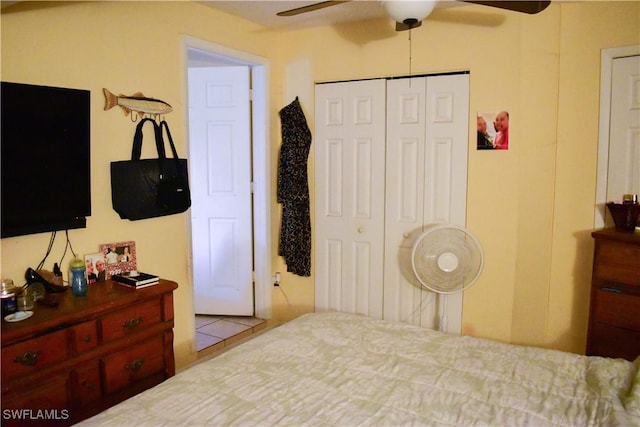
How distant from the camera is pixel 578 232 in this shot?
2811 millimetres

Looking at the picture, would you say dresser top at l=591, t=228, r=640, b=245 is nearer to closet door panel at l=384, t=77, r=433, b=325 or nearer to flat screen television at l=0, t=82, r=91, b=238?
closet door panel at l=384, t=77, r=433, b=325

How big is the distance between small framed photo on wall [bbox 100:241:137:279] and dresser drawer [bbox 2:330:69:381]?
1.99ft

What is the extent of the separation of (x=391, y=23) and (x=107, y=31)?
1.85 metres

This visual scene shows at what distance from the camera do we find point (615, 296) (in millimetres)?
2416

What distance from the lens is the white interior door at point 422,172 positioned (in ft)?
10.1

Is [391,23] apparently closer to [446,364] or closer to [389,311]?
[389,311]

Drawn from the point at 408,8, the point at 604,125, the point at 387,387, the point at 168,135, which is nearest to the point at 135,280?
the point at 168,135

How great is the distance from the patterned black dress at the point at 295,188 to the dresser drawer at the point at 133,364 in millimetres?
1481

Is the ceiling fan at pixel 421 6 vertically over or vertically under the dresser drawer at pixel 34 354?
over

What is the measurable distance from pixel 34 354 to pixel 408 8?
6.76 ft

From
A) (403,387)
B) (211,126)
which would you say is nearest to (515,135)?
(403,387)

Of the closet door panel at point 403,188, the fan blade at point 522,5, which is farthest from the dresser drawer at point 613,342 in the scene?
the fan blade at point 522,5

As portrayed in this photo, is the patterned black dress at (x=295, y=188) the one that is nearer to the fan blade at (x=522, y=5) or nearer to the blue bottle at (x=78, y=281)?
the blue bottle at (x=78, y=281)

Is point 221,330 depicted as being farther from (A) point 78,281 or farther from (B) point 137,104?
(B) point 137,104
